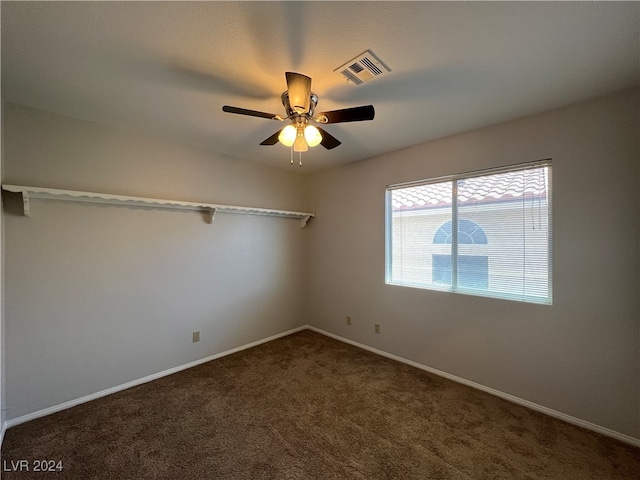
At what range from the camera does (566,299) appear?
79.6 inches

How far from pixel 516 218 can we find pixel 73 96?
148 inches

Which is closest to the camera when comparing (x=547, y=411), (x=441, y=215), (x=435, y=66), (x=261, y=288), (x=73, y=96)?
(x=435, y=66)

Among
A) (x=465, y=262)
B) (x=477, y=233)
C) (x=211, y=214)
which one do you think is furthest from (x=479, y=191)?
(x=211, y=214)

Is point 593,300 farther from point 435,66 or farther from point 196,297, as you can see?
point 196,297

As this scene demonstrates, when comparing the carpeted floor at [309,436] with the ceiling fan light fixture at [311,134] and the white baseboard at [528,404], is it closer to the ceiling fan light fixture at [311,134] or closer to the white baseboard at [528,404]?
the white baseboard at [528,404]

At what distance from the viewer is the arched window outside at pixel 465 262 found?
97.2 inches

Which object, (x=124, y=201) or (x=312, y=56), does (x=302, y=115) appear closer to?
(x=312, y=56)

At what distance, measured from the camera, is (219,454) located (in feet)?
5.50

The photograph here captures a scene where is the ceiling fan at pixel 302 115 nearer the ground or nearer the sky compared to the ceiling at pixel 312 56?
nearer the ground

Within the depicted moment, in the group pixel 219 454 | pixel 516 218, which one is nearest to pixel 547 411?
pixel 516 218

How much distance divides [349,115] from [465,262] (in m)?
1.93

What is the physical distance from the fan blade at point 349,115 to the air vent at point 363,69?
218mm

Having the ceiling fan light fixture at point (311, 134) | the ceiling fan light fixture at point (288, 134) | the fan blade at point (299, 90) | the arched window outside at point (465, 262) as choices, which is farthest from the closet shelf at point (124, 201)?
the arched window outside at point (465, 262)

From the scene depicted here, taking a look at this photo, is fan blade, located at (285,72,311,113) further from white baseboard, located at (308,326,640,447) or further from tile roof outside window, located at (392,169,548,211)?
white baseboard, located at (308,326,640,447)
